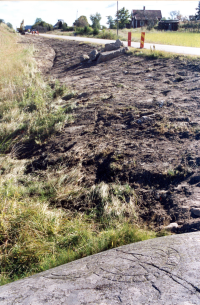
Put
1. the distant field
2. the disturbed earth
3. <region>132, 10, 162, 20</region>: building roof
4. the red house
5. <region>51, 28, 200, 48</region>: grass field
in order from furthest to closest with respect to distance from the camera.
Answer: <region>132, 10, 162, 20</region>: building roof → the red house → <region>51, 28, 200, 48</region>: grass field → the distant field → the disturbed earth

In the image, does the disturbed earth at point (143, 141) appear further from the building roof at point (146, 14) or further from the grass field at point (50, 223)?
the building roof at point (146, 14)

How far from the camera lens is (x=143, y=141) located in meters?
4.53

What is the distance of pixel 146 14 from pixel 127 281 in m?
59.2

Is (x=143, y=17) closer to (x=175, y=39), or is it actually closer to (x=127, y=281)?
(x=175, y=39)

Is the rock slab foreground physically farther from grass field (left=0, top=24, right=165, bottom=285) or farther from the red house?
the red house

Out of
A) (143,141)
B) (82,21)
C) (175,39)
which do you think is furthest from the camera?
(82,21)

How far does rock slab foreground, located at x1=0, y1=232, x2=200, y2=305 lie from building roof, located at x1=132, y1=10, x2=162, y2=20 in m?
57.0

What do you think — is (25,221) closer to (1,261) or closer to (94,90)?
(1,261)

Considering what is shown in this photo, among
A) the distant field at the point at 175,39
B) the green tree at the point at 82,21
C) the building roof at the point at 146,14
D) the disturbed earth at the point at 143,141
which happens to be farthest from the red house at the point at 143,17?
the disturbed earth at the point at 143,141

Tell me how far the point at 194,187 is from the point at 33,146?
369 cm

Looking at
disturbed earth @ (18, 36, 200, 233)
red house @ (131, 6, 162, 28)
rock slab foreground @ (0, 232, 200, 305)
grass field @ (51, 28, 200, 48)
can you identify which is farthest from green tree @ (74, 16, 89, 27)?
rock slab foreground @ (0, 232, 200, 305)

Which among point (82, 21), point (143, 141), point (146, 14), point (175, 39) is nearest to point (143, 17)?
point (146, 14)

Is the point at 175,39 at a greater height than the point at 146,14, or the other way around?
the point at 146,14

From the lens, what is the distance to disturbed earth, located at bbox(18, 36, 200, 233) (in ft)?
10.9
